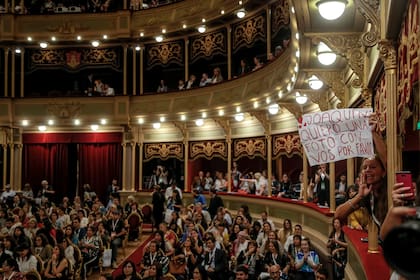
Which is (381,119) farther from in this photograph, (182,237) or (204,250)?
(182,237)

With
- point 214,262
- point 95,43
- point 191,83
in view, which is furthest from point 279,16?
point 95,43

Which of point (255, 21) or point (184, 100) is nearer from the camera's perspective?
point (255, 21)

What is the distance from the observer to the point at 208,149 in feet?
62.5

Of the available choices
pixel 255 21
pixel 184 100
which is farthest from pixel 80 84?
pixel 255 21

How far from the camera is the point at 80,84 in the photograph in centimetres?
2322

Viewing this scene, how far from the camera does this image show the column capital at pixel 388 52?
4.18 meters

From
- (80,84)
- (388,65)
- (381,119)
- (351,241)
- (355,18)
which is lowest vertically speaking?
(351,241)

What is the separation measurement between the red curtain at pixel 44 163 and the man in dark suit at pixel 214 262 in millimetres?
13304

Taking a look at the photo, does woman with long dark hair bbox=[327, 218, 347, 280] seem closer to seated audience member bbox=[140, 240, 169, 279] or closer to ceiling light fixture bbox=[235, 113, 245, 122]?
seated audience member bbox=[140, 240, 169, 279]

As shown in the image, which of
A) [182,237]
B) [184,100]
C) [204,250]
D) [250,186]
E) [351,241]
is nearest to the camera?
[351,241]

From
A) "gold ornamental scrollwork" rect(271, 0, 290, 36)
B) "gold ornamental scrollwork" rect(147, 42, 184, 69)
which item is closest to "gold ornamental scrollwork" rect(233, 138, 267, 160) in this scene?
"gold ornamental scrollwork" rect(271, 0, 290, 36)

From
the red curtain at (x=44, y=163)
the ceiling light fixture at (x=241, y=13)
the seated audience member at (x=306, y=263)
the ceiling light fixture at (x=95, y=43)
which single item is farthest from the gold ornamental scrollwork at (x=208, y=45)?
the seated audience member at (x=306, y=263)

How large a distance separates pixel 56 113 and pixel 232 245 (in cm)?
1230

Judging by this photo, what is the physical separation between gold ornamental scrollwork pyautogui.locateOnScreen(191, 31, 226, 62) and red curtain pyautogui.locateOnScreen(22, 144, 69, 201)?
6538mm
